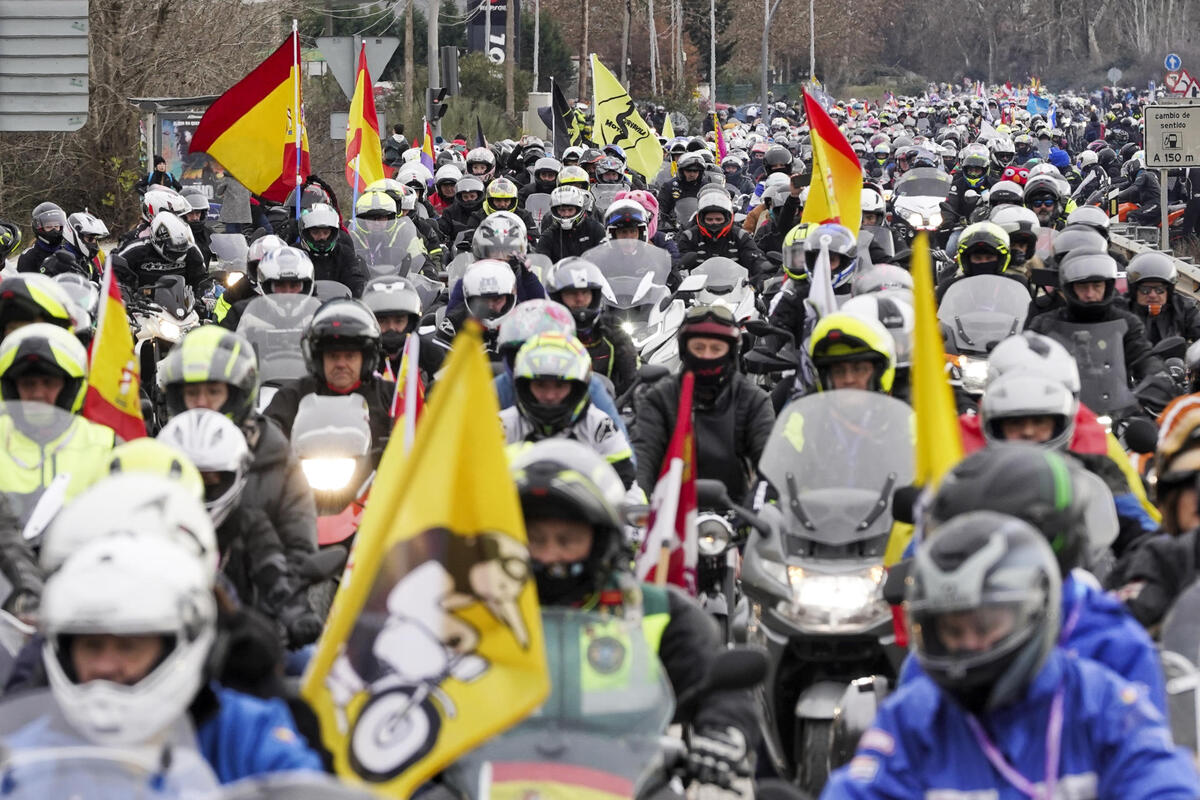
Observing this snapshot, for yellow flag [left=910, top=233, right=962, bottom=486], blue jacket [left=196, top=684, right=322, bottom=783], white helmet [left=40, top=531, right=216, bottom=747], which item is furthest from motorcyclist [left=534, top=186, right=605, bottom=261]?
white helmet [left=40, top=531, right=216, bottom=747]

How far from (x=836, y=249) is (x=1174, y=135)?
15183mm

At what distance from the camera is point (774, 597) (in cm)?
827

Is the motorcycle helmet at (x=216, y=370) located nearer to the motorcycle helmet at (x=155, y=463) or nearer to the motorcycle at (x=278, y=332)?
the motorcycle helmet at (x=155, y=463)

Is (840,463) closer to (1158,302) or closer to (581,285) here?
(581,285)

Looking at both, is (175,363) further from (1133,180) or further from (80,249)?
(1133,180)

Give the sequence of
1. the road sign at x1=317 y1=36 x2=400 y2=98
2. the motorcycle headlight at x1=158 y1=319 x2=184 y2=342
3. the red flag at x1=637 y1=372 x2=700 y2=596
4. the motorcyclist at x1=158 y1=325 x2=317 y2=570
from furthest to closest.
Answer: the road sign at x1=317 y1=36 x2=400 y2=98 → the motorcycle headlight at x1=158 y1=319 x2=184 y2=342 → the motorcyclist at x1=158 y1=325 x2=317 y2=570 → the red flag at x1=637 y1=372 x2=700 y2=596

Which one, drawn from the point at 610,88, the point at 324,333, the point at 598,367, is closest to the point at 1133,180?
the point at 610,88

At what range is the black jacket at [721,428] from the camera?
34.0ft

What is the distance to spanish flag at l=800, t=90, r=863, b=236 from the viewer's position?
15672 mm

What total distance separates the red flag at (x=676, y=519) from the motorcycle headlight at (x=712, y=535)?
0.95 m

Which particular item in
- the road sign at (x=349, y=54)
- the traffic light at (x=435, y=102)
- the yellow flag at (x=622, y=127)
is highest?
the traffic light at (x=435, y=102)

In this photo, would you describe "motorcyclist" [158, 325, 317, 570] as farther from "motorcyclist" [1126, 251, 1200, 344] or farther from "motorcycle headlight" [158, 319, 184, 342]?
"motorcycle headlight" [158, 319, 184, 342]

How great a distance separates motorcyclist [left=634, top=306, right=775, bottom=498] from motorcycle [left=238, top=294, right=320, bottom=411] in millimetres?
3025

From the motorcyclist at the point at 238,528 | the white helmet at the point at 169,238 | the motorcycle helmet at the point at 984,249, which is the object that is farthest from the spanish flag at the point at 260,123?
the motorcyclist at the point at 238,528
